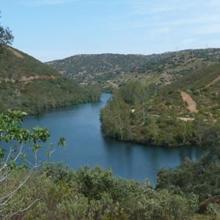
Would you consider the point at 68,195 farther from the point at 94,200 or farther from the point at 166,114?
the point at 166,114

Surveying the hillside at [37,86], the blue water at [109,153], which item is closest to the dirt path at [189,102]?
the blue water at [109,153]

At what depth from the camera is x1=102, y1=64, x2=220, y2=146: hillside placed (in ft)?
207

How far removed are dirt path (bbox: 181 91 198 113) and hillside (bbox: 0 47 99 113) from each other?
100ft

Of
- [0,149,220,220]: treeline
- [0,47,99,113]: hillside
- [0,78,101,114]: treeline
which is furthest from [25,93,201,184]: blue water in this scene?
[0,47,99,113]: hillside

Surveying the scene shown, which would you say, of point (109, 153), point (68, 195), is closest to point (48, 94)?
point (109, 153)

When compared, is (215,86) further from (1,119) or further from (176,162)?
(1,119)

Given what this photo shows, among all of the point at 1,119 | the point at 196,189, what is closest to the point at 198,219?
the point at 1,119

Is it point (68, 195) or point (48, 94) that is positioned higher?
point (68, 195)

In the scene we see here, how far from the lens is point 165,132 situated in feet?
210

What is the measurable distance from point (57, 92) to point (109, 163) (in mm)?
69298

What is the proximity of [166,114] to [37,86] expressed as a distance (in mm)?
51846

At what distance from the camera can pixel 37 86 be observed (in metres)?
116

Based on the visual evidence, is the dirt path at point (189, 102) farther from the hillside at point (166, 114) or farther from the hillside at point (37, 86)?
the hillside at point (37, 86)

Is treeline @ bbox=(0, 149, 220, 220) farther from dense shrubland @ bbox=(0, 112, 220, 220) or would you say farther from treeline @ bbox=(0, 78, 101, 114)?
treeline @ bbox=(0, 78, 101, 114)
